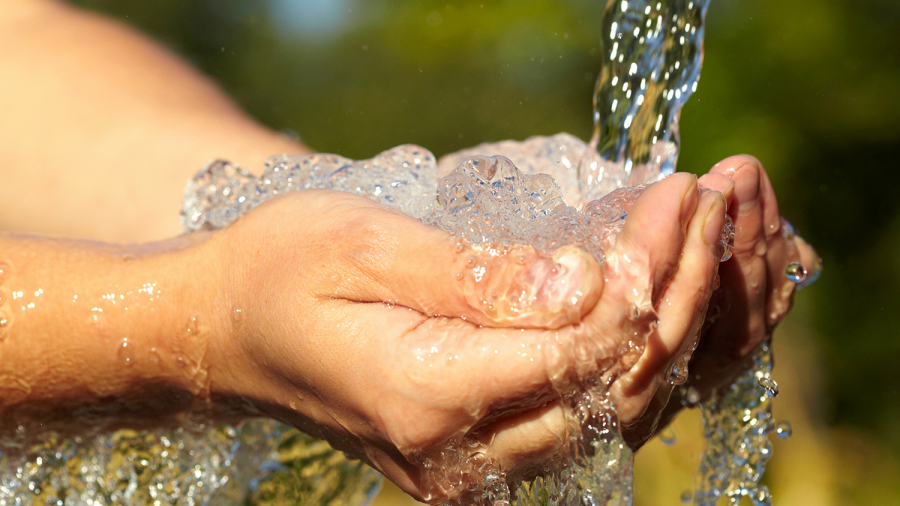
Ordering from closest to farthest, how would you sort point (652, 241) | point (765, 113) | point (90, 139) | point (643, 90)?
point (652, 241) < point (643, 90) < point (90, 139) < point (765, 113)

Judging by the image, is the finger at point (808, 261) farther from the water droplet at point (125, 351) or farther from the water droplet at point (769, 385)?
the water droplet at point (125, 351)

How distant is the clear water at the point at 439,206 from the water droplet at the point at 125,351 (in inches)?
7.8

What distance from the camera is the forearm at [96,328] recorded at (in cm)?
88

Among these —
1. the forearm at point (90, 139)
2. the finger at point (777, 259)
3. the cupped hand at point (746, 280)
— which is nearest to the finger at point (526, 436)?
the cupped hand at point (746, 280)

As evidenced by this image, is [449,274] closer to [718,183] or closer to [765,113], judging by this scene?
[718,183]

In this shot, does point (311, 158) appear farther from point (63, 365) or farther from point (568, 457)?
point (568, 457)

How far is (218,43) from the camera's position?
7.07ft

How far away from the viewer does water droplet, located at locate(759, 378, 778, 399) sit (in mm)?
972

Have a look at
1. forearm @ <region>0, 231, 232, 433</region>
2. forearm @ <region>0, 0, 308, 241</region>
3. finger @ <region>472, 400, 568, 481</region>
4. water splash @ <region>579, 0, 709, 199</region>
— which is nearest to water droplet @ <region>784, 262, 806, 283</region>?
water splash @ <region>579, 0, 709, 199</region>

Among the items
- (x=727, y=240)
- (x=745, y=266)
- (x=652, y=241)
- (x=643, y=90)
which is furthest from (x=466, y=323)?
(x=643, y=90)

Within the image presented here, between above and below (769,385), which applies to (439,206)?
above

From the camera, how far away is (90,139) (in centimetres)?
141

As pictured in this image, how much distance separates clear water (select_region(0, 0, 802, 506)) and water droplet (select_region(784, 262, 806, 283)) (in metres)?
0.11

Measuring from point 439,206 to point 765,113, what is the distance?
118 inches
